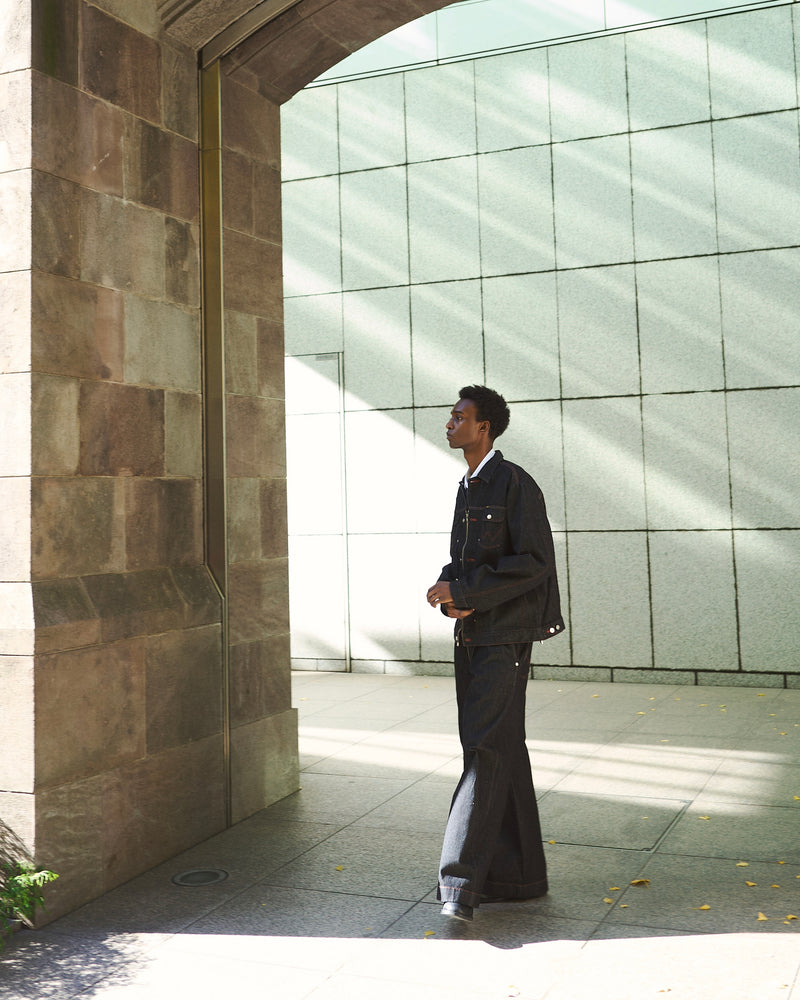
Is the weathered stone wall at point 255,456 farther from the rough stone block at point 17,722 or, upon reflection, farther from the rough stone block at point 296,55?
the rough stone block at point 17,722

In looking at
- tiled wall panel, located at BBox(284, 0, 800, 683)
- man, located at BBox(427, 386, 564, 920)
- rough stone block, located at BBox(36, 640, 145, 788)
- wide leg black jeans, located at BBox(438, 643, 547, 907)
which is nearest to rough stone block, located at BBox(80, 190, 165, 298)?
rough stone block, located at BBox(36, 640, 145, 788)

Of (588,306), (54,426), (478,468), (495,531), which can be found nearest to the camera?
(495,531)

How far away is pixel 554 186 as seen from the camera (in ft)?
36.3

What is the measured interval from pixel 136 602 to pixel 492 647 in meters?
1.90

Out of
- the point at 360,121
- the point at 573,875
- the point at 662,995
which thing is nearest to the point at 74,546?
the point at 573,875

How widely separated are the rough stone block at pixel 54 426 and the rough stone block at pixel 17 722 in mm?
867

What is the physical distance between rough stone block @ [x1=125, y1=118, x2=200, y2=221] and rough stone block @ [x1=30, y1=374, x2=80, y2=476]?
1.18 metres

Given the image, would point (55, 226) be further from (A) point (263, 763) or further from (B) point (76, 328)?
(A) point (263, 763)

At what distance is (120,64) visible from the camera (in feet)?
18.0

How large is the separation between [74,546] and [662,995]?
123 inches

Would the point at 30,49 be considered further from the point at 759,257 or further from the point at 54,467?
the point at 759,257

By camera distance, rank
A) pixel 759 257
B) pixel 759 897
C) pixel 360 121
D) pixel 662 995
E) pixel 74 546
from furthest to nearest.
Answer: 1. pixel 360 121
2. pixel 759 257
3. pixel 74 546
4. pixel 759 897
5. pixel 662 995

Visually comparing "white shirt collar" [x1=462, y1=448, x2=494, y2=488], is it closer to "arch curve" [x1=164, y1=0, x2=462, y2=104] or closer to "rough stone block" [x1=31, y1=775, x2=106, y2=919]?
"rough stone block" [x1=31, y1=775, x2=106, y2=919]

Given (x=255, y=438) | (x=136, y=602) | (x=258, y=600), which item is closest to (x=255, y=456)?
(x=255, y=438)
